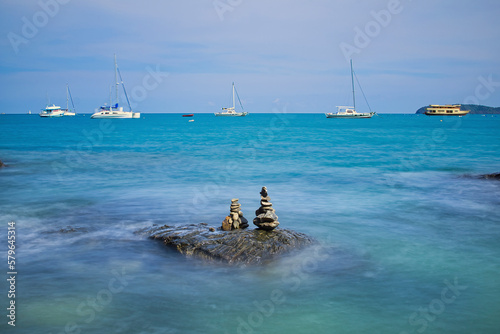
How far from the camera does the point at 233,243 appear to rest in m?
14.0

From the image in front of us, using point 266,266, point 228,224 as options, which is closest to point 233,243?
point 228,224

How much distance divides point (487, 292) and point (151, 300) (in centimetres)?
879

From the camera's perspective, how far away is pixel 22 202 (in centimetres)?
2380

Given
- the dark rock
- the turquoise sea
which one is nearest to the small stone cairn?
the dark rock

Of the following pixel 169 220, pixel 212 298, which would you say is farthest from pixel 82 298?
pixel 169 220

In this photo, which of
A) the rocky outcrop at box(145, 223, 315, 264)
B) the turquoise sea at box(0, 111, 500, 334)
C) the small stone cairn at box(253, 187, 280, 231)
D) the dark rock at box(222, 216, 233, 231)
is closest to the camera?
the turquoise sea at box(0, 111, 500, 334)

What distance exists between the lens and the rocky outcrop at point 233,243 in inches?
534

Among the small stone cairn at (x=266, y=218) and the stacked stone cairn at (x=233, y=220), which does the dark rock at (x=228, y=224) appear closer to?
the stacked stone cairn at (x=233, y=220)

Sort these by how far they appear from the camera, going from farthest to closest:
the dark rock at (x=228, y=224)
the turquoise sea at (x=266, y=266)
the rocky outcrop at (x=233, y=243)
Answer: the dark rock at (x=228, y=224) < the rocky outcrop at (x=233, y=243) < the turquoise sea at (x=266, y=266)

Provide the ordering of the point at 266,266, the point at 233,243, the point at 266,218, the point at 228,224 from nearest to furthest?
the point at 266,266
the point at 233,243
the point at 266,218
the point at 228,224

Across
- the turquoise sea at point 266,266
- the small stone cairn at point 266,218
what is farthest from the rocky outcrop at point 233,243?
the turquoise sea at point 266,266

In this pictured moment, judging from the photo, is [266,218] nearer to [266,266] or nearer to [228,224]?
[228,224]

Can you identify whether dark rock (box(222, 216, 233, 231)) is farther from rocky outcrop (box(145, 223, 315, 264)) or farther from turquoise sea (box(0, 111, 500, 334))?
turquoise sea (box(0, 111, 500, 334))

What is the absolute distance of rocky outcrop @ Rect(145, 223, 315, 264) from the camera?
44.5 ft
